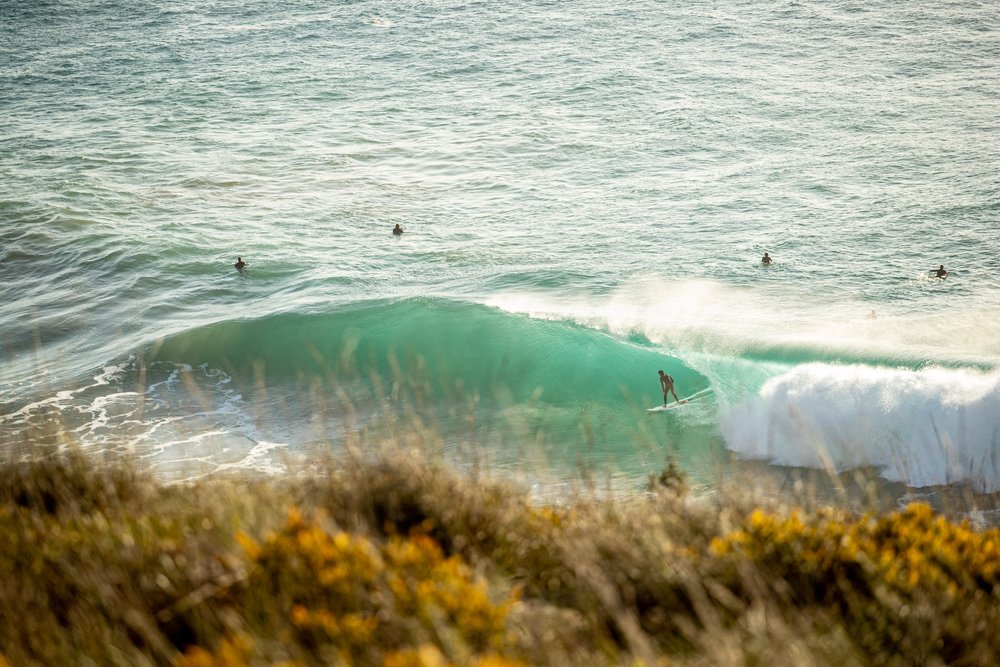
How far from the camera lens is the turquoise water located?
38.3 ft

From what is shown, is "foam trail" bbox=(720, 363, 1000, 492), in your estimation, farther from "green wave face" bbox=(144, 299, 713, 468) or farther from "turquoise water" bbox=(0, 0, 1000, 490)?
"green wave face" bbox=(144, 299, 713, 468)

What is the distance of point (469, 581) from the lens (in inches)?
151

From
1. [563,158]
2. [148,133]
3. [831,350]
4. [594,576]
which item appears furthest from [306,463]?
[148,133]

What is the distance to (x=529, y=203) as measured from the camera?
815 inches

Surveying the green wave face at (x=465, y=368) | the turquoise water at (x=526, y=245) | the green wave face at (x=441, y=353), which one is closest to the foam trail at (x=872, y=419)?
the turquoise water at (x=526, y=245)

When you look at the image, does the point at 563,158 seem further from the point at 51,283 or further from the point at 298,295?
the point at 51,283

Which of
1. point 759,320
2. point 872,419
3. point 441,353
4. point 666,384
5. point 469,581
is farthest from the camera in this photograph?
point 759,320

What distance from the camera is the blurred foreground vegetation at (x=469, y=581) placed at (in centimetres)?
336

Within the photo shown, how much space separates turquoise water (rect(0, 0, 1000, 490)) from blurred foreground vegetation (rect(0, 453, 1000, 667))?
0.81m

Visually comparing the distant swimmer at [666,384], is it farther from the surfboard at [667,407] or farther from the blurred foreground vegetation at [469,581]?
the blurred foreground vegetation at [469,581]

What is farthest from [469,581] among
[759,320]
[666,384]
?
[759,320]

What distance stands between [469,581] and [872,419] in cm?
928

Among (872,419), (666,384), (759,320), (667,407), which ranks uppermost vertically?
(759,320)

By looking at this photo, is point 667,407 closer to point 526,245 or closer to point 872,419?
point 872,419
